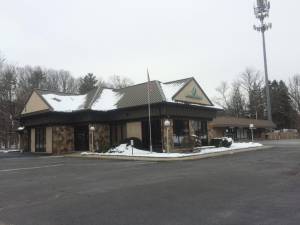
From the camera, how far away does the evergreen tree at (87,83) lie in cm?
7188

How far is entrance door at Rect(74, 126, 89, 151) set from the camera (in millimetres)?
32569

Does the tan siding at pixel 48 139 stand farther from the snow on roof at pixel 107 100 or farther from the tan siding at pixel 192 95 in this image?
the tan siding at pixel 192 95

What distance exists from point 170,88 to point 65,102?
438 inches

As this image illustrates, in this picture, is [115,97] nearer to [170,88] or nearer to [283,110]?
[170,88]

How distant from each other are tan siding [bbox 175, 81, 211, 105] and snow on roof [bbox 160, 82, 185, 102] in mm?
433

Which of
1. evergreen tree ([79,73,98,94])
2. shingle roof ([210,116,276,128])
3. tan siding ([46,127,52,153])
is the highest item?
evergreen tree ([79,73,98,94])

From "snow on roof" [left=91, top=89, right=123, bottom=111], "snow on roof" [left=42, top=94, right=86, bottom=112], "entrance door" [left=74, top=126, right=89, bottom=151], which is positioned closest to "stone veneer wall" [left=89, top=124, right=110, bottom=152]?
"entrance door" [left=74, top=126, right=89, bottom=151]

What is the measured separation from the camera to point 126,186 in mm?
11375

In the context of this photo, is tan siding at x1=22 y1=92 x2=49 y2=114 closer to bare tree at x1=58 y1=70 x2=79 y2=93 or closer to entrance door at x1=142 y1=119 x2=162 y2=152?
entrance door at x1=142 y1=119 x2=162 y2=152

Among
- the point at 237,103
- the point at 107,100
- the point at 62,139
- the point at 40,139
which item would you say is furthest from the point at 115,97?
the point at 237,103

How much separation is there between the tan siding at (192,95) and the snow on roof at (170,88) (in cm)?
43

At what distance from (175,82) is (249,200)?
78.5 ft

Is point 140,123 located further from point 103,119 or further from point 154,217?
point 154,217

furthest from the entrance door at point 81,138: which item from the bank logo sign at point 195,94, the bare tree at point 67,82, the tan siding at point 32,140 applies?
the bare tree at point 67,82
